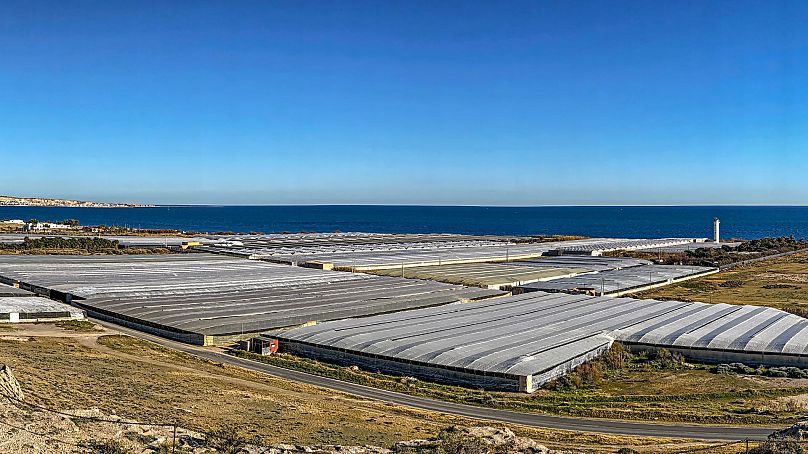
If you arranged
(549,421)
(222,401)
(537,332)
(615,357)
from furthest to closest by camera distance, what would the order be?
1. (537,332)
2. (615,357)
3. (549,421)
4. (222,401)

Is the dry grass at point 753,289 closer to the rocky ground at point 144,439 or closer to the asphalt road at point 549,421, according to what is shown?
the asphalt road at point 549,421

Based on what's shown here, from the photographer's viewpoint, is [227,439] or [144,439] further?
[227,439]

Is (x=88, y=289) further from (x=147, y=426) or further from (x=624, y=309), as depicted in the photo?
(x=624, y=309)

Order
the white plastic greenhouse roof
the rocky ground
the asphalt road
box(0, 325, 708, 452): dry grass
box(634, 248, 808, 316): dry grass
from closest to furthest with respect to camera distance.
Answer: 1. the rocky ground
2. box(0, 325, 708, 452): dry grass
3. the asphalt road
4. the white plastic greenhouse roof
5. box(634, 248, 808, 316): dry grass

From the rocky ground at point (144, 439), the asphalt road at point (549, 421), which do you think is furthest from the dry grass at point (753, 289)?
the rocky ground at point (144, 439)

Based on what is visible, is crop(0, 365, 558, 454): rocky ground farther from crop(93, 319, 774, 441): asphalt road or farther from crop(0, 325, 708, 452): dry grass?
crop(93, 319, 774, 441): asphalt road

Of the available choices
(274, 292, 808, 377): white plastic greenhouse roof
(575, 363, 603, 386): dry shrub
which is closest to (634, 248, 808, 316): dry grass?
(274, 292, 808, 377): white plastic greenhouse roof

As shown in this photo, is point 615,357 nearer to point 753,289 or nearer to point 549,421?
point 549,421

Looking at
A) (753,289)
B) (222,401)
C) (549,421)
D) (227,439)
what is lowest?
(549,421)

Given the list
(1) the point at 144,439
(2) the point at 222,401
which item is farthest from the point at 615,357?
(1) the point at 144,439

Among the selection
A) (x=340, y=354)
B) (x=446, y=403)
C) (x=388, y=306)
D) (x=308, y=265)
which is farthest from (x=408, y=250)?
(x=446, y=403)

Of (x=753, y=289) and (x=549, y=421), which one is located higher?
(x=753, y=289)
